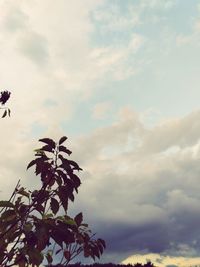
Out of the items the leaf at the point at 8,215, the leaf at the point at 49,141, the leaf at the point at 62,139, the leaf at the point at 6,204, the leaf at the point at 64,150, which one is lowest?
the leaf at the point at 8,215

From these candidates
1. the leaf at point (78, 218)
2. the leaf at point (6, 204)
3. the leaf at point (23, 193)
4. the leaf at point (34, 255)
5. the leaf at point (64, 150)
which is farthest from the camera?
the leaf at point (78, 218)

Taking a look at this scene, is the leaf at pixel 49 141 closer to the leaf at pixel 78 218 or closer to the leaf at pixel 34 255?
the leaf at pixel 34 255

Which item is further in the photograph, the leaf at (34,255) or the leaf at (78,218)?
the leaf at (78,218)

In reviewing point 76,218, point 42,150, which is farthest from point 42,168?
point 76,218

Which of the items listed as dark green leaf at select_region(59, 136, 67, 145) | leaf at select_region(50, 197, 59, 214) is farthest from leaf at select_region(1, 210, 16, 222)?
dark green leaf at select_region(59, 136, 67, 145)

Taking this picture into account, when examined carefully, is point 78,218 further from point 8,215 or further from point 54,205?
point 8,215

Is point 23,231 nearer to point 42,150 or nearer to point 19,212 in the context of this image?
point 19,212

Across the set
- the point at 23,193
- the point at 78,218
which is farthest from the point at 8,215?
the point at 78,218

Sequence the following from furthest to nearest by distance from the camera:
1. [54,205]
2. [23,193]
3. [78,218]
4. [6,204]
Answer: [78,218] < [23,193] < [54,205] < [6,204]

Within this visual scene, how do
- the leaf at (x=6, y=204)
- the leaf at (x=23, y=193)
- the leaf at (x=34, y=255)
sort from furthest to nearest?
1. the leaf at (x=23, y=193)
2. the leaf at (x=6, y=204)
3. the leaf at (x=34, y=255)

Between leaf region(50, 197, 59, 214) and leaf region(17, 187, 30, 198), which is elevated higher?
leaf region(17, 187, 30, 198)

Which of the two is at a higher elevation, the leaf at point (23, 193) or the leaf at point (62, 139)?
the leaf at point (62, 139)

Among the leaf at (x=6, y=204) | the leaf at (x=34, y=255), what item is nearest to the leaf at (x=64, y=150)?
the leaf at (x=6, y=204)

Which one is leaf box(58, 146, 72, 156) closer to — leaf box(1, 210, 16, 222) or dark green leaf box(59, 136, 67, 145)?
dark green leaf box(59, 136, 67, 145)
